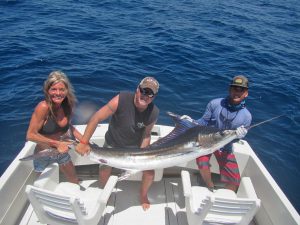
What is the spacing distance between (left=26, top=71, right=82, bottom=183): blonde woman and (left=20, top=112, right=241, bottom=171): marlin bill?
8.6 inches

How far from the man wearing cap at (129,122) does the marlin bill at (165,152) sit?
323mm

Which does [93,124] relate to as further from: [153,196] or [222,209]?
[222,209]

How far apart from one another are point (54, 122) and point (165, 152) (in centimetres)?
135

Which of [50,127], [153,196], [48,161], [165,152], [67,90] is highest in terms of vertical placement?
[67,90]

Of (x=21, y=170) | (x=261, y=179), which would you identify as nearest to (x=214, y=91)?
(x=261, y=179)

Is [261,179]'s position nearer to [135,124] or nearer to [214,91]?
[135,124]

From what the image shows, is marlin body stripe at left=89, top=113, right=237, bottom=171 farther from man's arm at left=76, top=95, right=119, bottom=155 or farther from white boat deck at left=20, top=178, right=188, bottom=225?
white boat deck at left=20, top=178, right=188, bottom=225

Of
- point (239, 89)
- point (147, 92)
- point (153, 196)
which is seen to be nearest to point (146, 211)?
point (153, 196)

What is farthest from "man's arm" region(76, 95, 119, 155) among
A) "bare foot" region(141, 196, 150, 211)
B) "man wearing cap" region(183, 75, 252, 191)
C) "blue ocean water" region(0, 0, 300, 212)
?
"blue ocean water" region(0, 0, 300, 212)

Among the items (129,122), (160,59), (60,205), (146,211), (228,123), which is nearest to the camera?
(60,205)

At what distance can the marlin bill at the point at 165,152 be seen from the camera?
3775mm

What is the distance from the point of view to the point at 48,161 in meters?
4.06

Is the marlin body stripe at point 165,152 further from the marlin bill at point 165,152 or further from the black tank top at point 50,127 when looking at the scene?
the black tank top at point 50,127

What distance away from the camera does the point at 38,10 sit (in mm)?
13656
